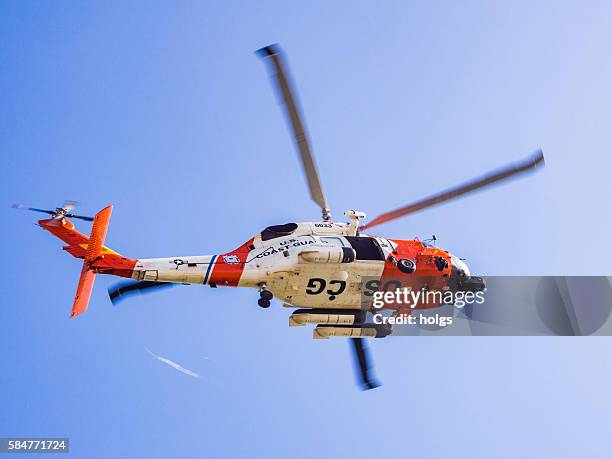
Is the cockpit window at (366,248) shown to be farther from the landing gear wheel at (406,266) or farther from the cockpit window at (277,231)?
the cockpit window at (277,231)

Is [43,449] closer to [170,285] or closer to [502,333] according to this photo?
[170,285]

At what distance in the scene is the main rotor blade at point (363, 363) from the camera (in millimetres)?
19203

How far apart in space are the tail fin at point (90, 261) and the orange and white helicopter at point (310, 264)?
0.02 metres

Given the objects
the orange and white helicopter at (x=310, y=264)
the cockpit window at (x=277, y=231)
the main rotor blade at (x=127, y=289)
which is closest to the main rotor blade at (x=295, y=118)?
the orange and white helicopter at (x=310, y=264)

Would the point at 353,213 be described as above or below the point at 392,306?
above

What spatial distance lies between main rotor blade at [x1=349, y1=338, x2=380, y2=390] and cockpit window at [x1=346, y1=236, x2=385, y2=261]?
236 centimetres

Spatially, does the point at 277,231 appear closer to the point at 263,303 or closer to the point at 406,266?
the point at 263,303

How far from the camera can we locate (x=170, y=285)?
18516 mm

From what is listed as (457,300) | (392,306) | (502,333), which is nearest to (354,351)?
(392,306)

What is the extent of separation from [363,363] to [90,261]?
22.9ft

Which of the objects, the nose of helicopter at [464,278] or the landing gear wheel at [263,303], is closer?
the landing gear wheel at [263,303]

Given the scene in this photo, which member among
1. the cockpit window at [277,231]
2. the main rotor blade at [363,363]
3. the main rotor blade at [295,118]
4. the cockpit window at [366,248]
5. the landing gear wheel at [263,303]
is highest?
the main rotor blade at [295,118]

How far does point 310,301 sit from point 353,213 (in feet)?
7.52

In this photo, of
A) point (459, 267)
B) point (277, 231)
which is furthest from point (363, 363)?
point (277, 231)
